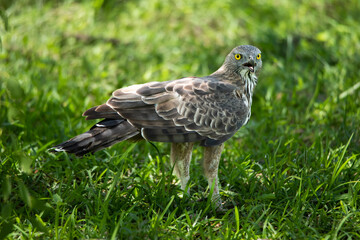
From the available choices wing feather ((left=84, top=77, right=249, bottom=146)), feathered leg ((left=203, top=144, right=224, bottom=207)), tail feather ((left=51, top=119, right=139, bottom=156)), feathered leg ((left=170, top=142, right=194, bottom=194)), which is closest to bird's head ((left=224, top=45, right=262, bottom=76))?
wing feather ((left=84, top=77, right=249, bottom=146))

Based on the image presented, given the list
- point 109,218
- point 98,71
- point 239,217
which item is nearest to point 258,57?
point 239,217

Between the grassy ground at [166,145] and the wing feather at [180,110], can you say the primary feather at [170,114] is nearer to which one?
the wing feather at [180,110]

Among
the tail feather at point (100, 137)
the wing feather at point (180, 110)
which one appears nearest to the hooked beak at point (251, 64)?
the wing feather at point (180, 110)

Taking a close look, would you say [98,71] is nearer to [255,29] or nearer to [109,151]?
[109,151]

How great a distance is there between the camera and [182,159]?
4.16m

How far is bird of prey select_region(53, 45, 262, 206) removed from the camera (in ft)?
12.7

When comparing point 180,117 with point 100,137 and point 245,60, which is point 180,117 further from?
point 245,60

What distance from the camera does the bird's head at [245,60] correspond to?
4309mm

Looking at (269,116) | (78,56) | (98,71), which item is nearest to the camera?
(269,116)

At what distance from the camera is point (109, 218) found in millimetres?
3570

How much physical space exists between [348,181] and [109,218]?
84.4 inches

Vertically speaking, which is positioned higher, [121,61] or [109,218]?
[121,61]

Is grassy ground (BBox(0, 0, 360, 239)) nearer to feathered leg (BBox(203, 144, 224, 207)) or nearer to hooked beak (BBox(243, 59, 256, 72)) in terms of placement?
feathered leg (BBox(203, 144, 224, 207))

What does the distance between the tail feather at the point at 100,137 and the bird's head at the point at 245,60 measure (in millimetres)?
1164
